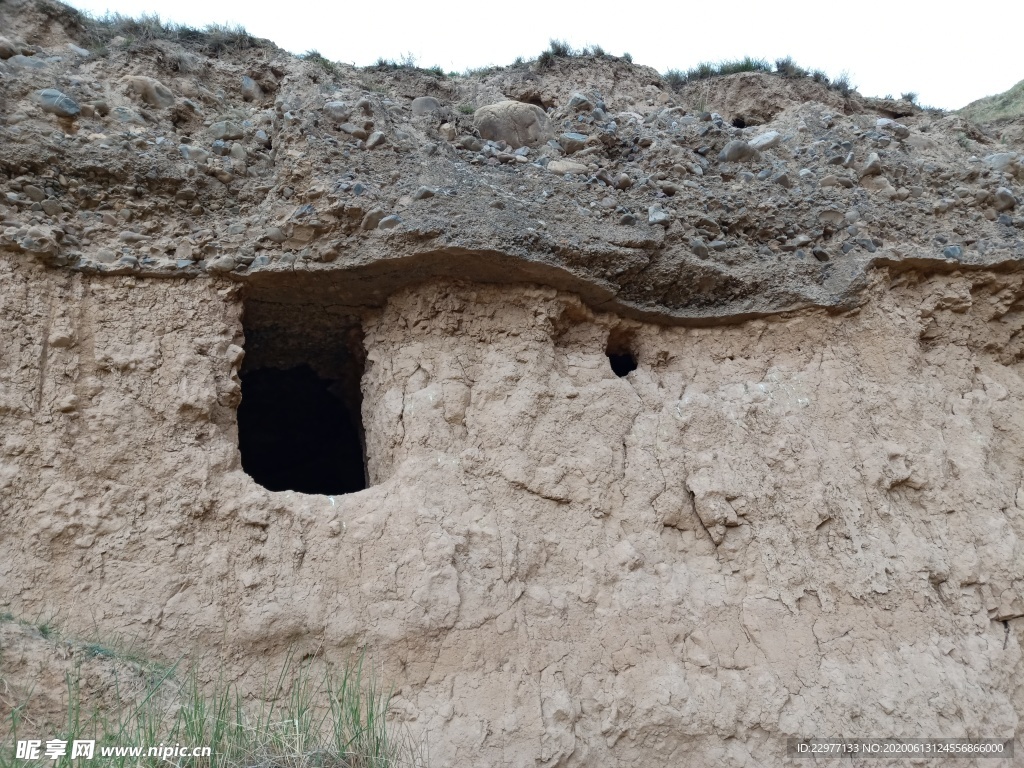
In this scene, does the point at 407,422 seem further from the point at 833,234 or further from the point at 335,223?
the point at 833,234

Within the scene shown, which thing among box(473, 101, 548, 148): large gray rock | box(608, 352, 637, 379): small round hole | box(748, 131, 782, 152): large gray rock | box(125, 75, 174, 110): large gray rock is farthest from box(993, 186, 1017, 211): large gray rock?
box(125, 75, 174, 110): large gray rock

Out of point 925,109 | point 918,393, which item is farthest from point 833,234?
point 925,109

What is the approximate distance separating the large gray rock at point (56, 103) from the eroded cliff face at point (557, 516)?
82cm

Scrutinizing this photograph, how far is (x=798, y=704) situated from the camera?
3811mm

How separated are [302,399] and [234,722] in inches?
114

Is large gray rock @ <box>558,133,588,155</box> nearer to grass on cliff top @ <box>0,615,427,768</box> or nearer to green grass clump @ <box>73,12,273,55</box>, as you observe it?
green grass clump @ <box>73,12,273,55</box>

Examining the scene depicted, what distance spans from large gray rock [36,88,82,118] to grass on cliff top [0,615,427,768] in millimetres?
2503

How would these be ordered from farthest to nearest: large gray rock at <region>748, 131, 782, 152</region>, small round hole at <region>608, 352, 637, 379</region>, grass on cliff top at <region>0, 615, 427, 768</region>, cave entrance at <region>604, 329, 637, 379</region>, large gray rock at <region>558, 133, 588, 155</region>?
large gray rock at <region>748, 131, 782, 152</region>, small round hole at <region>608, 352, 637, 379</region>, large gray rock at <region>558, 133, 588, 155</region>, cave entrance at <region>604, 329, 637, 379</region>, grass on cliff top at <region>0, 615, 427, 768</region>

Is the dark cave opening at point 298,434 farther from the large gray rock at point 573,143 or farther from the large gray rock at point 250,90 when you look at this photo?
the large gray rock at point 573,143

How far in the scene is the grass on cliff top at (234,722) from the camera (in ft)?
9.18

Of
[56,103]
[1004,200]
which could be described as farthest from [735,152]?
[56,103]

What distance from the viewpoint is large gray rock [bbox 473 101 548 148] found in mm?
4961

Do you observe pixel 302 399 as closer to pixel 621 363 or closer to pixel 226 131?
pixel 226 131

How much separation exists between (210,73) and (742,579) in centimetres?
405
